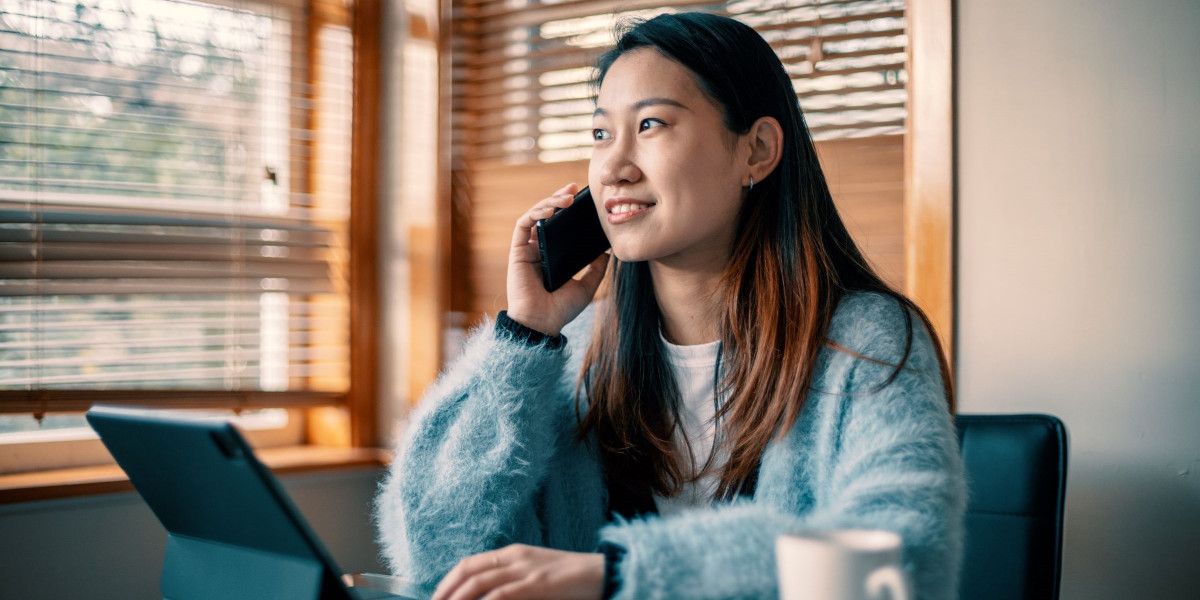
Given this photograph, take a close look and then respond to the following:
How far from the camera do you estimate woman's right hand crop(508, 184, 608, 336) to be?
4.14 feet

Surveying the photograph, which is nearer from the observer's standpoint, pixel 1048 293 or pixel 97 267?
pixel 1048 293

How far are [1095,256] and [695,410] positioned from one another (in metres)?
0.76

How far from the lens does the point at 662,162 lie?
1131mm

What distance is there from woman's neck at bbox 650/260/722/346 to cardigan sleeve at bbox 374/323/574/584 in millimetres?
174

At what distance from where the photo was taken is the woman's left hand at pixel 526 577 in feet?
2.39

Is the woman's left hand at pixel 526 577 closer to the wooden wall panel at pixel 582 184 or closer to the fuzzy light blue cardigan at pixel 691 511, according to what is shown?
the fuzzy light blue cardigan at pixel 691 511

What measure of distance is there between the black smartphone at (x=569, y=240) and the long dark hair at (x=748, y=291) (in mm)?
149

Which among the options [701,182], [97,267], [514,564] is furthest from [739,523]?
[97,267]

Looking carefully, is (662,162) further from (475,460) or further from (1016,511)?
(1016,511)

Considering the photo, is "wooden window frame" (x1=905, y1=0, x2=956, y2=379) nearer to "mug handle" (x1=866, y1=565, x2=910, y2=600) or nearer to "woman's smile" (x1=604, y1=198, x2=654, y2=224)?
"woman's smile" (x1=604, y1=198, x2=654, y2=224)

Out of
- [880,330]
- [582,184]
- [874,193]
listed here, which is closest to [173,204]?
[582,184]

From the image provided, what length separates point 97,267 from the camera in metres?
1.84

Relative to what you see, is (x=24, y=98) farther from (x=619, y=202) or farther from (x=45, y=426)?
(x=619, y=202)

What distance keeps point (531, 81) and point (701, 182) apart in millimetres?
1119
